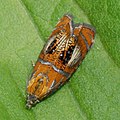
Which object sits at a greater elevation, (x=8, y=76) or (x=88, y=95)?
(x=8, y=76)

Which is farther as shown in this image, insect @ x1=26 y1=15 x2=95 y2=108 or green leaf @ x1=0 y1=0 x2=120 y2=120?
insect @ x1=26 y1=15 x2=95 y2=108

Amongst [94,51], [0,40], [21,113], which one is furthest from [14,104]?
[94,51]

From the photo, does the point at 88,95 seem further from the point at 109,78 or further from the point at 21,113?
the point at 21,113

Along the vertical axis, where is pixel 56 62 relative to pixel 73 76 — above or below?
above

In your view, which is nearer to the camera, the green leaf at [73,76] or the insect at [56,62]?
the green leaf at [73,76]
